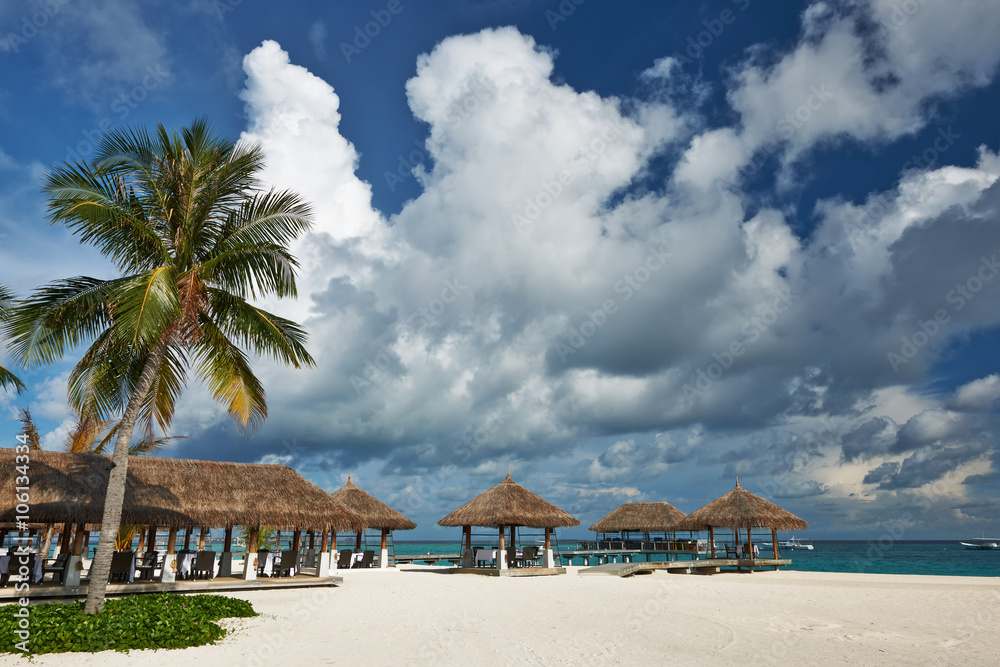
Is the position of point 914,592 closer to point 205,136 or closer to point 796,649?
point 796,649

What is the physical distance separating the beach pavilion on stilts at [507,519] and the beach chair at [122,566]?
34.3ft

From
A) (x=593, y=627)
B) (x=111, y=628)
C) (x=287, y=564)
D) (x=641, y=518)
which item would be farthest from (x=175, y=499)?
(x=641, y=518)

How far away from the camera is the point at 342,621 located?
10.0 m

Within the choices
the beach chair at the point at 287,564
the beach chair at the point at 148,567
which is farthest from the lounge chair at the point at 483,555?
the beach chair at the point at 148,567

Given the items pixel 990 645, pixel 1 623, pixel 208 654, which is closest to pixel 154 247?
pixel 1 623

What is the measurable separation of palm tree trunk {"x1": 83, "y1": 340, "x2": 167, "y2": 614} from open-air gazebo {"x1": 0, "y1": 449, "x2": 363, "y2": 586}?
507 cm

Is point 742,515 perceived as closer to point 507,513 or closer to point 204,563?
point 507,513

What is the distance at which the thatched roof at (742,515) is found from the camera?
23938mm

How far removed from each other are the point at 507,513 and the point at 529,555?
225 centimetres

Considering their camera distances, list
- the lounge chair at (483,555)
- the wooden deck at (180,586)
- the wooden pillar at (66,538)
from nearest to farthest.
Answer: the wooden deck at (180,586) < the wooden pillar at (66,538) < the lounge chair at (483,555)

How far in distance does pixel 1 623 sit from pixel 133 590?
245 inches

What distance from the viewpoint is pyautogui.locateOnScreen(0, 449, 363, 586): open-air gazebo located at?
40.9ft

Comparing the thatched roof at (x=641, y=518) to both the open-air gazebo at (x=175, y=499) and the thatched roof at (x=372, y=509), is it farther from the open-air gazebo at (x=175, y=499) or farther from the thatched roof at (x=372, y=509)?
the open-air gazebo at (x=175, y=499)

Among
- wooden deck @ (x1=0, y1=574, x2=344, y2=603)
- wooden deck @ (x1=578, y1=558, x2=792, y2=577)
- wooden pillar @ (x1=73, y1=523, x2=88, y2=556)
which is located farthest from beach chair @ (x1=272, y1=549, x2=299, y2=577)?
wooden deck @ (x1=578, y1=558, x2=792, y2=577)
